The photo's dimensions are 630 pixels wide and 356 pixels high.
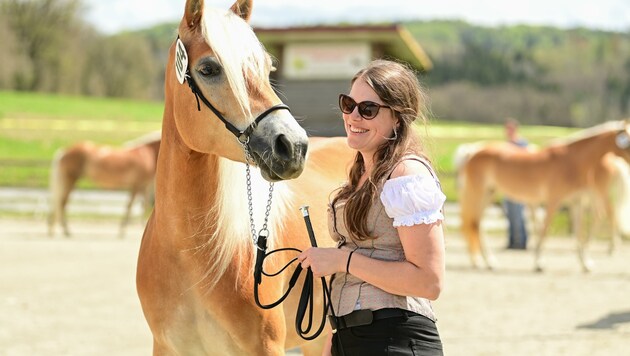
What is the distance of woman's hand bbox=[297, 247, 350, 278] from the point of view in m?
2.19

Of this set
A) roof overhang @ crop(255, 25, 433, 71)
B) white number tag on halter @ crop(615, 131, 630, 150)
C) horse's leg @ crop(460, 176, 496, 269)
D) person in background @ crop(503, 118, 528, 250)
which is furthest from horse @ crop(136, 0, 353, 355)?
roof overhang @ crop(255, 25, 433, 71)

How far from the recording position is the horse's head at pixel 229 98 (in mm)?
2570

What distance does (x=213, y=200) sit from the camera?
9.78ft

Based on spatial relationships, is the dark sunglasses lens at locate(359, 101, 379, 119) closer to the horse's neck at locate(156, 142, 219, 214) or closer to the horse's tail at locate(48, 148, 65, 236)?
the horse's neck at locate(156, 142, 219, 214)

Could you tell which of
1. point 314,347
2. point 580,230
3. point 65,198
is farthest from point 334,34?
point 314,347

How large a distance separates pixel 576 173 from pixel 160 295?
9.66 m

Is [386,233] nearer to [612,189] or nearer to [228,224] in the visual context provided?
[228,224]

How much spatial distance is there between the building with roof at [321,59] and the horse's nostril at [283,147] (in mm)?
12961

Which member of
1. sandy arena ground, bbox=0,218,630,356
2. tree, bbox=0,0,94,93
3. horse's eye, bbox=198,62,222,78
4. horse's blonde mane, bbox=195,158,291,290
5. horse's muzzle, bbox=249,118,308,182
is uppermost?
tree, bbox=0,0,94,93

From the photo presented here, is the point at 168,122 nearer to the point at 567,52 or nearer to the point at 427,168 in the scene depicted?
the point at 427,168

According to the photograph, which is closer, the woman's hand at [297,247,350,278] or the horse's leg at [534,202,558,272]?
the woman's hand at [297,247,350,278]

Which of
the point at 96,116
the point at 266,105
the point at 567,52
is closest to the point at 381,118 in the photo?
the point at 266,105

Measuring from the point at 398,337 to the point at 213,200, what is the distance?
1.08 meters

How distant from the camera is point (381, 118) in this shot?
2209mm
